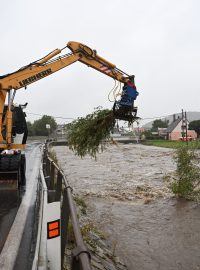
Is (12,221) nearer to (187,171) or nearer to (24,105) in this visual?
(24,105)

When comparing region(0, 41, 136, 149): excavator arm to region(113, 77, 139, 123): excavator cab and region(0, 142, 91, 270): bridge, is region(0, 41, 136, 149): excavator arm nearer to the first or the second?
region(113, 77, 139, 123): excavator cab

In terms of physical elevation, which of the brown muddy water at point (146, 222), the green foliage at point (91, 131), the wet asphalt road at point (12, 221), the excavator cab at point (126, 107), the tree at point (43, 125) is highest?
the tree at point (43, 125)

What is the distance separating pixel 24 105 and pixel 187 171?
651 cm

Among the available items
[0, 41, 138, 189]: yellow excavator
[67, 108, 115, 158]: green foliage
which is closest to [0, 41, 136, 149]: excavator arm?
[0, 41, 138, 189]: yellow excavator

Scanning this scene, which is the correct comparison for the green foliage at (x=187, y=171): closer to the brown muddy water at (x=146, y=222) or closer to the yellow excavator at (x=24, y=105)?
the brown muddy water at (x=146, y=222)

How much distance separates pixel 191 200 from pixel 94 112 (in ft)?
17.5

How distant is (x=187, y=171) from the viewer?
43.7ft

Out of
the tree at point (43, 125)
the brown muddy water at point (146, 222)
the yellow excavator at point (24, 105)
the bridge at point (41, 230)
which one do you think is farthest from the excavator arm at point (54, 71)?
the tree at point (43, 125)

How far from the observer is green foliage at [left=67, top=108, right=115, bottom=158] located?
10.9 metres

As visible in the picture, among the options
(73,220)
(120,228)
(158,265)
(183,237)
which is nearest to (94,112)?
(120,228)

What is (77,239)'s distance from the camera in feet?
8.31

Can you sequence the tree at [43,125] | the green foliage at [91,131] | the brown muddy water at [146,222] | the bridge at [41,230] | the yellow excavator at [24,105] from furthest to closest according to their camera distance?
the tree at [43,125] → the green foliage at [91,131] → the yellow excavator at [24,105] → the brown muddy water at [146,222] → the bridge at [41,230]

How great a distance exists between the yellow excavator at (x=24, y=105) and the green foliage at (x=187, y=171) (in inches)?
153

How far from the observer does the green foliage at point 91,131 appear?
10.9 metres
